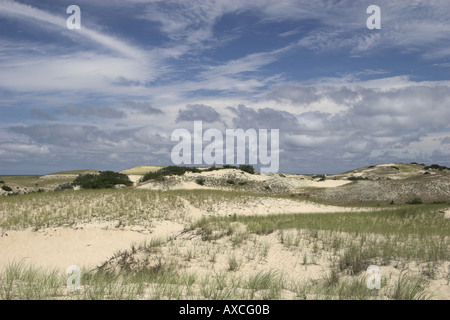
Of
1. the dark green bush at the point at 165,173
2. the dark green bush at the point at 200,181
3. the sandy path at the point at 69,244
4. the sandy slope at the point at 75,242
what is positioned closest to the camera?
the sandy path at the point at 69,244

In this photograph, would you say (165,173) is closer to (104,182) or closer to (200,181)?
(200,181)

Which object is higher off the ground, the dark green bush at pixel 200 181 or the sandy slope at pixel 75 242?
the dark green bush at pixel 200 181

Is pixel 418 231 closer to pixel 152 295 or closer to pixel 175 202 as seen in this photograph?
pixel 152 295

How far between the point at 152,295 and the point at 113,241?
10.9 metres

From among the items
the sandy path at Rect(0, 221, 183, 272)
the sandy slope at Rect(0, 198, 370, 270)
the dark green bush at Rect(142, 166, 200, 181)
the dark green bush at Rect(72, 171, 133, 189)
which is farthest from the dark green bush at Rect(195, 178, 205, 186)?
the sandy path at Rect(0, 221, 183, 272)

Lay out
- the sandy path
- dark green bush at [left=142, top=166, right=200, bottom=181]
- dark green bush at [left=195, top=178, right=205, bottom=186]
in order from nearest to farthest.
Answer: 1. the sandy path
2. dark green bush at [left=195, top=178, right=205, bottom=186]
3. dark green bush at [left=142, top=166, right=200, bottom=181]

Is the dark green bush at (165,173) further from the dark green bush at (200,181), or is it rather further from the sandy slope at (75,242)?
the sandy slope at (75,242)

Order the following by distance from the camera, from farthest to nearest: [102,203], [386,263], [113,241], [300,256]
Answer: [102,203]
[113,241]
[300,256]
[386,263]

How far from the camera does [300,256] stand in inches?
423

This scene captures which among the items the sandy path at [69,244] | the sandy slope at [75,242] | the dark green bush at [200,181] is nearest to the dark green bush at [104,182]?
the dark green bush at [200,181]

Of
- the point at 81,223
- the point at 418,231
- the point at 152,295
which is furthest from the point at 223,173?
the point at 152,295

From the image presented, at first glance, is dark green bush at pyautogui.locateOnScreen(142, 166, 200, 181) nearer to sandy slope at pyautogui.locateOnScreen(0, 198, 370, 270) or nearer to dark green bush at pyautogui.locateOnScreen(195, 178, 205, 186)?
dark green bush at pyautogui.locateOnScreen(195, 178, 205, 186)

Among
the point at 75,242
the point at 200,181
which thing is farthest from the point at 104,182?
the point at 75,242
